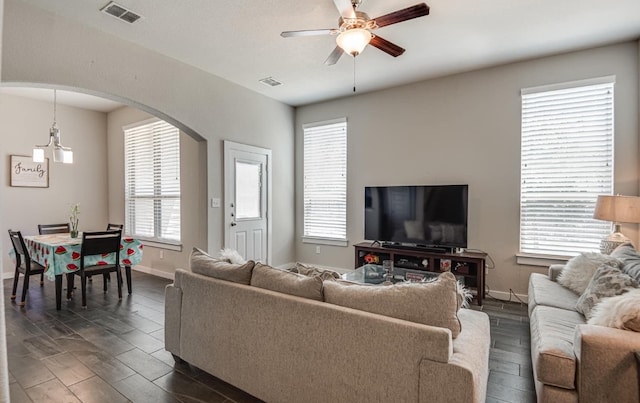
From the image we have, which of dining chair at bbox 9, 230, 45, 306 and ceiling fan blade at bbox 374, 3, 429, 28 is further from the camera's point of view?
dining chair at bbox 9, 230, 45, 306

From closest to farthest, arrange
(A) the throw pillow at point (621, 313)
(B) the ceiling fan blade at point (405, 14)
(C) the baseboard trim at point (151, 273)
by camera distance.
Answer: (A) the throw pillow at point (621, 313), (B) the ceiling fan blade at point (405, 14), (C) the baseboard trim at point (151, 273)

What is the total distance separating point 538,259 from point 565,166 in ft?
3.77

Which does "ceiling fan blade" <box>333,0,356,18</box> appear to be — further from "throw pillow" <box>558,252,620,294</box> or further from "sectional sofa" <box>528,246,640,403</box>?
"throw pillow" <box>558,252,620,294</box>

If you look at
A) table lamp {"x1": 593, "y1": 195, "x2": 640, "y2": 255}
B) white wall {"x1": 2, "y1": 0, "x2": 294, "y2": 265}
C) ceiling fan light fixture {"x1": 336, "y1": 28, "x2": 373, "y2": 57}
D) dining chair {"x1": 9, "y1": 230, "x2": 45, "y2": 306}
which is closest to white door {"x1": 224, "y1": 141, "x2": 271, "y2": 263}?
white wall {"x1": 2, "y1": 0, "x2": 294, "y2": 265}

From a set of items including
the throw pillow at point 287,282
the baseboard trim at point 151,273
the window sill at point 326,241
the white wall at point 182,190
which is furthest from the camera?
the window sill at point 326,241

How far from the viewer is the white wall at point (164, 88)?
2.95m

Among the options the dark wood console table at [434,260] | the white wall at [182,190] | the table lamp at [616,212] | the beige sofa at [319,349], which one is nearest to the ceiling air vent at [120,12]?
the white wall at [182,190]

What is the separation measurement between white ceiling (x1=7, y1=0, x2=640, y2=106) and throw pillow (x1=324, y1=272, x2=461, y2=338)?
8.19 feet

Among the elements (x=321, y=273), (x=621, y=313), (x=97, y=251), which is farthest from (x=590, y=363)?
(x=97, y=251)

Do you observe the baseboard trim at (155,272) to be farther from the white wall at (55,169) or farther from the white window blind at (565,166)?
the white window blind at (565,166)

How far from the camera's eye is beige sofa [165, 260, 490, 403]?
160 cm

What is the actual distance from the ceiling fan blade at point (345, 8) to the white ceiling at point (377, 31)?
44 cm

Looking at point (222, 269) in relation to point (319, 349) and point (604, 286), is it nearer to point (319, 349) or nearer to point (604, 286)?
point (319, 349)

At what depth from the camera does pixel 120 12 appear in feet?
10.1
